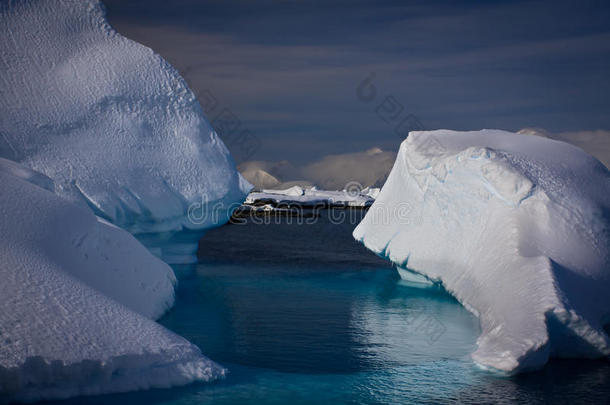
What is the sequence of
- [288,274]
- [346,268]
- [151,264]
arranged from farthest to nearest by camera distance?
1. [346,268]
2. [288,274]
3. [151,264]

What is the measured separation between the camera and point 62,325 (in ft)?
16.8

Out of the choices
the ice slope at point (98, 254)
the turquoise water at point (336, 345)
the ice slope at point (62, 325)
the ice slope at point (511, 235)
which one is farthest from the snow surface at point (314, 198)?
the ice slope at point (62, 325)

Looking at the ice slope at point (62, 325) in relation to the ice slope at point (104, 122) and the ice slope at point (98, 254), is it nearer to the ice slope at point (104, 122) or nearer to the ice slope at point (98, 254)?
the ice slope at point (98, 254)

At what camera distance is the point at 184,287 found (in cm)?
1120

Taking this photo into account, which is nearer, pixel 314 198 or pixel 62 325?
pixel 62 325

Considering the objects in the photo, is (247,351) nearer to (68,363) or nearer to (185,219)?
(68,363)

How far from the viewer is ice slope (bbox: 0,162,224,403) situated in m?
4.84

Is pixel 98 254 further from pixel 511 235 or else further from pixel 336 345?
pixel 511 235

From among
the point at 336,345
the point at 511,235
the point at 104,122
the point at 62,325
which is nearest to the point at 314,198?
the point at 104,122

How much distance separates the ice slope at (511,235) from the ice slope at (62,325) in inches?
125

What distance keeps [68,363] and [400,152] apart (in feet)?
27.8

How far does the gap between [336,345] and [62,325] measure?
331cm

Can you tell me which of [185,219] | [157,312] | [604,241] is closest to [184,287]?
[185,219]

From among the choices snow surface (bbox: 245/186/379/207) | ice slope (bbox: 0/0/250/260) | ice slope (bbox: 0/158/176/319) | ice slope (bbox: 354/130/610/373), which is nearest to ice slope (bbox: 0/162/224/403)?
ice slope (bbox: 0/158/176/319)
